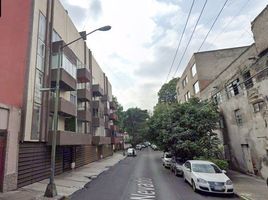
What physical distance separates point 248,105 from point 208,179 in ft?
27.8

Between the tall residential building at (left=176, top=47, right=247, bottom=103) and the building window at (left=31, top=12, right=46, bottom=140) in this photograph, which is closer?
the building window at (left=31, top=12, right=46, bottom=140)

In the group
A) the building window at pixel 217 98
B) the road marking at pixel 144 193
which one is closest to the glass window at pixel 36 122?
the road marking at pixel 144 193

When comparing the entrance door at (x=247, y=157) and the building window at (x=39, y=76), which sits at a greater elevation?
the building window at (x=39, y=76)

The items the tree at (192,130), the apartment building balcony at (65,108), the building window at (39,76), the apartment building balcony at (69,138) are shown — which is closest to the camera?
the building window at (39,76)

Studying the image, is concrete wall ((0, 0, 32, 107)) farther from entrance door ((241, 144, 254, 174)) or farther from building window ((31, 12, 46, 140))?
entrance door ((241, 144, 254, 174))

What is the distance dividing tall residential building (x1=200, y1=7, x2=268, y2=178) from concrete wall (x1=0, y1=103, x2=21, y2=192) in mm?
13593

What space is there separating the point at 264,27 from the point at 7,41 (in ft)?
51.9

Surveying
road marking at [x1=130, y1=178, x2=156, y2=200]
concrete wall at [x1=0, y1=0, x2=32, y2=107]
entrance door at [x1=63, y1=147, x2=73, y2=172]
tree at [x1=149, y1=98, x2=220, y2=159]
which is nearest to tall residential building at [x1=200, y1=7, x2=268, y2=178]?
tree at [x1=149, y1=98, x2=220, y2=159]

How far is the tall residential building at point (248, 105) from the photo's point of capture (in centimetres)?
1502

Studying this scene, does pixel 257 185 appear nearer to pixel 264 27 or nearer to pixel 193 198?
pixel 193 198

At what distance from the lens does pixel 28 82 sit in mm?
14086

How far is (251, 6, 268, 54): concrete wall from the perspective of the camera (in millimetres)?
14530

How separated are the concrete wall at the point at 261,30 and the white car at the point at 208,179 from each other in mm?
8554

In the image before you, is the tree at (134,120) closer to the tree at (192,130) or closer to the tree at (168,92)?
the tree at (168,92)
